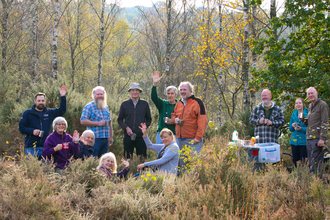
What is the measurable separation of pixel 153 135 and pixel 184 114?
367 cm

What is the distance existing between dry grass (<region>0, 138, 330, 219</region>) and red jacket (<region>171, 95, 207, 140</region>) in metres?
1.44

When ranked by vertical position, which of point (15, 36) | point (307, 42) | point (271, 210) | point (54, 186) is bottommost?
point (271, 210)

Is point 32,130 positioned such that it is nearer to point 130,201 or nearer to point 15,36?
point 130,201

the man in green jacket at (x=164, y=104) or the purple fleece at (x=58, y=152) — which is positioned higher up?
the man in green jacket at (x=164, y=104)

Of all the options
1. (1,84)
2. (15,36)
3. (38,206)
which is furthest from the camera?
(15,36)

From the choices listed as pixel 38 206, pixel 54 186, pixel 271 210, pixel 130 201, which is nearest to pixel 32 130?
pixel 54 186

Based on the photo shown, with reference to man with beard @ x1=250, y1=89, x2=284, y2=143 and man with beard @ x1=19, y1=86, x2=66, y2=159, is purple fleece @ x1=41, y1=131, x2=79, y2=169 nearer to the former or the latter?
man with beard @ x1=19, y1=86, x2=66, y2=159

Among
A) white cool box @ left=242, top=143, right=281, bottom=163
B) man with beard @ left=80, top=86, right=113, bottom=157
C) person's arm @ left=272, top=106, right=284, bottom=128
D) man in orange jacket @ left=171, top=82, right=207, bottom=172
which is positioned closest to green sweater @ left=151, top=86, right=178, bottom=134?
man in orange jacket @ left=171, top=82, right=207, bottom=172

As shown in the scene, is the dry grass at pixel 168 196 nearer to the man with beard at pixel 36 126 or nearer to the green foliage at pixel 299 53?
the man with beard at pixel 36 126

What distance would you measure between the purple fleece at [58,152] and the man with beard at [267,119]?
146 inches

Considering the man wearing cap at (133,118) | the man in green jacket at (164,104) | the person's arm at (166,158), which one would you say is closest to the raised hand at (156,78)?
the man in green jacket at (164,104)

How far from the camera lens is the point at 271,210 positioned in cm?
334

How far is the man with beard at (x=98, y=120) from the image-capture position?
5523 mm

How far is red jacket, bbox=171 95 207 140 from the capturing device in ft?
17.9
